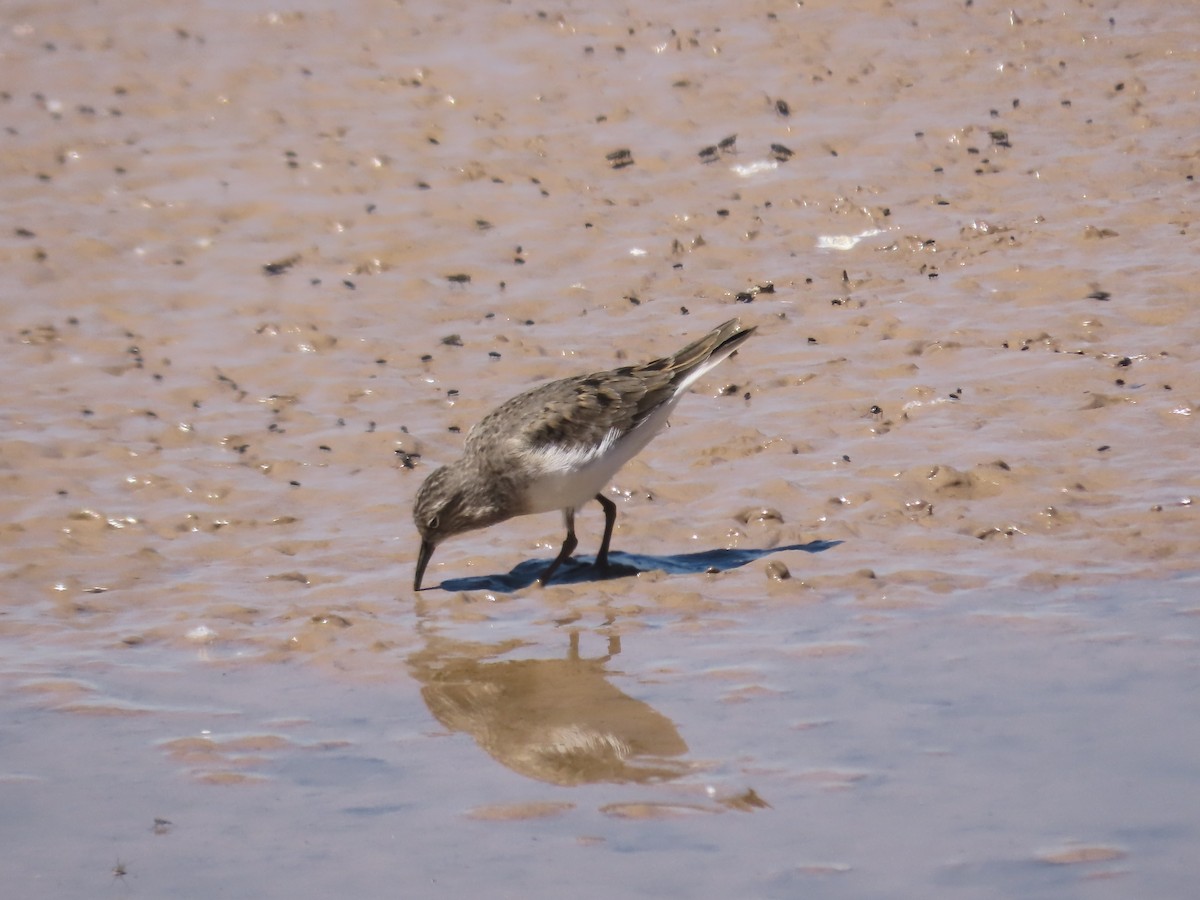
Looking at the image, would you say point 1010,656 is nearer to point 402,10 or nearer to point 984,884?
point 984,884

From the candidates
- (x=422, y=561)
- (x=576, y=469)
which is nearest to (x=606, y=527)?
(x=576, y=469)

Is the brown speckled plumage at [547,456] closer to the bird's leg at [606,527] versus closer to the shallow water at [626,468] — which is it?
the bird's leg at [606,527]

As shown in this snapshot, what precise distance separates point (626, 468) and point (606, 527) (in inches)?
46.7

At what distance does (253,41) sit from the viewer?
16609 millimetres

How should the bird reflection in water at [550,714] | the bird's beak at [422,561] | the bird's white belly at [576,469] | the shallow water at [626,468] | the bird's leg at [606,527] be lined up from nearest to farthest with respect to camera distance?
the shallow water at [626,468], the bird reflection in water at [550,714], the bird's white belly at [576,469], the bird's beak at [422,561], the bird's leg at [606,527]

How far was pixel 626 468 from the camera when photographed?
983 centimetres

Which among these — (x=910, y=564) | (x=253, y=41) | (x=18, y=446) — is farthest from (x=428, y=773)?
(x=253, y=41)

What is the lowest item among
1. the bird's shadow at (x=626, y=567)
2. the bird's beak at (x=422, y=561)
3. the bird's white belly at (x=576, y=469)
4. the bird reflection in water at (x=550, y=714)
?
the bird reflection in water at (x=550, y=714)

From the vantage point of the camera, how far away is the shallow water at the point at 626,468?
6059 millimetres

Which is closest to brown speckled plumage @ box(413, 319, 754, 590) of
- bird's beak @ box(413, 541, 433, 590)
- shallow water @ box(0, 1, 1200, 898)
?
bird's beak @ box(413, 541, 433, 590)

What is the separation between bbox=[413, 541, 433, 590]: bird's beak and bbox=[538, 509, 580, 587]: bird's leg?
0.60 meters

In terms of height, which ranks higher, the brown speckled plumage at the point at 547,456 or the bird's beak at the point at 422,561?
the brown speckled plumage at the point at 547,456

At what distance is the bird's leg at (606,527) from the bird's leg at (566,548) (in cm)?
16

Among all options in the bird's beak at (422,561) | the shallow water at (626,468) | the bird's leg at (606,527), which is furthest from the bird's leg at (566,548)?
the bird's beak at (422,561)
